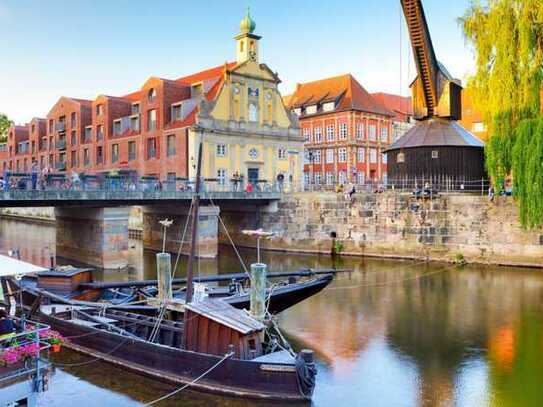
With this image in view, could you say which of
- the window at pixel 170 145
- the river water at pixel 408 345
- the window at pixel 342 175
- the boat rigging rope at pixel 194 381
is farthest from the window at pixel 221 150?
the boat rigging rope at pixel 194 381

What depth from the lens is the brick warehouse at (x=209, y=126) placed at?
45062 millimetres

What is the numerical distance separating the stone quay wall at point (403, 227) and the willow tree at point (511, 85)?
204 centimetres

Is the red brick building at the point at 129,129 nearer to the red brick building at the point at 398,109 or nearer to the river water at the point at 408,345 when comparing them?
the river water at the point at 408,345

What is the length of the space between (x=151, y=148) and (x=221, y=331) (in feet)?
125

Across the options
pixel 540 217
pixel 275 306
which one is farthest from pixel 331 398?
pixel 540 217

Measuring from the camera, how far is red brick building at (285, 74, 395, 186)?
62.0 meters

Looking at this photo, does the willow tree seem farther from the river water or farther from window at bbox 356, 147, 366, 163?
window at bbox 356, 147, 366, 163

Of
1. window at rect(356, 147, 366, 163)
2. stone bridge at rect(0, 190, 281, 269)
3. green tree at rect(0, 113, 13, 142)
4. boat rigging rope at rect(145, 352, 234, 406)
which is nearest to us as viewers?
boat rigging rope at rect(145, 352, 234, 406)

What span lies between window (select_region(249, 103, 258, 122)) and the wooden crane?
14.1 m

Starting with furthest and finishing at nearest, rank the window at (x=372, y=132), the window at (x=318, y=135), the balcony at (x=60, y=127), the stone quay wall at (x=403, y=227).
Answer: the window at (x=318, y=135)
the window at (x=372, y=132)
the balcony at (x=60, y=127)
the stone quay wall at (x=403, y=227)

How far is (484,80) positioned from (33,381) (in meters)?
27.1

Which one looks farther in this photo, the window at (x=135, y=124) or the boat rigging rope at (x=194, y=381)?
the window at (x=135, y=124)

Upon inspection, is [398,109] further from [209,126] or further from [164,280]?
[164,280]

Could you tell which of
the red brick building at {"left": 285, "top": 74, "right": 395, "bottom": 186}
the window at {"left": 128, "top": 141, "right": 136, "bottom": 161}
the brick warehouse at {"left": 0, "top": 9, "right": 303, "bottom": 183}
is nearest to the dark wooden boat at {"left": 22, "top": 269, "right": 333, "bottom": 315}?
the brick warehouse at {"left": 0, "top": 9, "right": 303, "bottom": 183}
